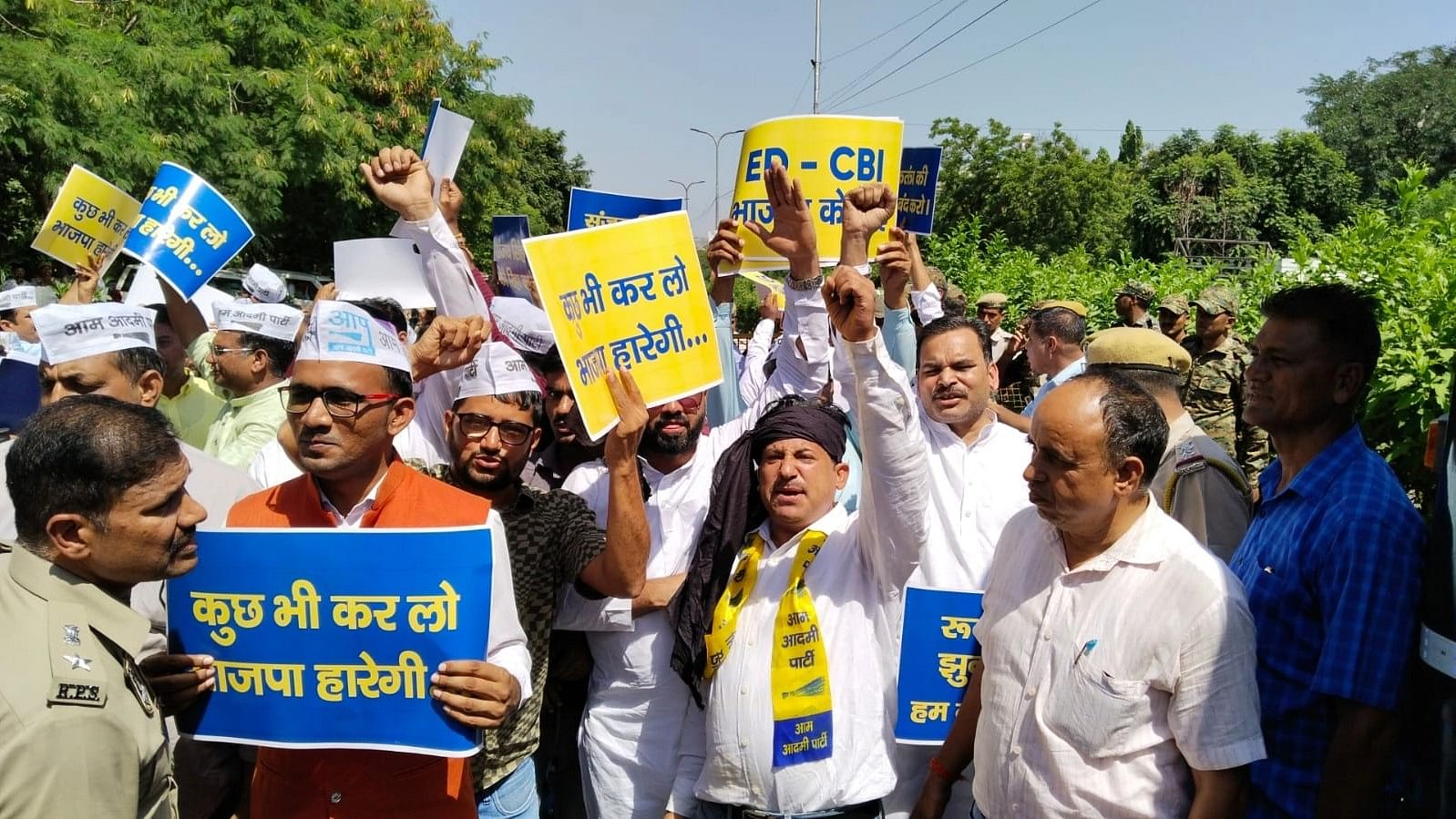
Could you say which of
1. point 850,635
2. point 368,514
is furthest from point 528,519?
point 850,635

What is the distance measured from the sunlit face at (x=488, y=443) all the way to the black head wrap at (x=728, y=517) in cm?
59

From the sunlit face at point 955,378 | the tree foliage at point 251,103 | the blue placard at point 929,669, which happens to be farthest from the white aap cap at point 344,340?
the tree foliage at point 251,103

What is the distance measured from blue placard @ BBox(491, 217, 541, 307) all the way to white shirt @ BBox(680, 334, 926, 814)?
84.6 inches

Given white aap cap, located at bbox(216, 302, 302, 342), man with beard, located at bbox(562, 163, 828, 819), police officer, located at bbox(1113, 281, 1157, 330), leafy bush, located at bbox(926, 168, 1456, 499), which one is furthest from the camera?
police officer, located at bbox(1113, 281, 1157, 330)

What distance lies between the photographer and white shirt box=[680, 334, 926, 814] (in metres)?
2.63

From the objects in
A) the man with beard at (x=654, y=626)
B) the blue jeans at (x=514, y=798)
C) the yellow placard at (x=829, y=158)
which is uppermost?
the yellow placard at (x=829, y=158)

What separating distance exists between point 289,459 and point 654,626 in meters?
1.36

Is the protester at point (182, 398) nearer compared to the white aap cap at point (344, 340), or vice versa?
the white aap cap at point (344, 340)

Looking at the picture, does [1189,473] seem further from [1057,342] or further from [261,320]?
[261,320]

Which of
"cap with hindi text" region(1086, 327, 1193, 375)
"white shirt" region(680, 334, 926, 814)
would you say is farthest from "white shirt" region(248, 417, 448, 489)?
"cap with hindi text" region(1086, 327, 1193, 375)

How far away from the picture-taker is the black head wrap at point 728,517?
2830 mm

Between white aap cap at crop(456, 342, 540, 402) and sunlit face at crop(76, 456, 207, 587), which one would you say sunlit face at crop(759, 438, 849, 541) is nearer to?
white aap cap at crop(456, 342, 540, 402)

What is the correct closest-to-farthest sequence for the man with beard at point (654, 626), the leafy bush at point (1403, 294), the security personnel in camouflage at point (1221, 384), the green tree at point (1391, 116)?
the man with beard at point (654, 626)
the leafy bush at point (1403, 294)
the security personnel in camouflage at point (1221, 384)
the green tree at point (1391, 116)

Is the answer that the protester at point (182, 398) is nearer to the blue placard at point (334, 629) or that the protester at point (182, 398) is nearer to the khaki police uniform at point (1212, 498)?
the blue placard at point (334, 629)
